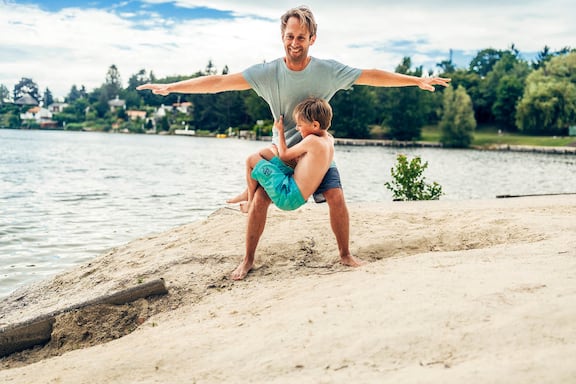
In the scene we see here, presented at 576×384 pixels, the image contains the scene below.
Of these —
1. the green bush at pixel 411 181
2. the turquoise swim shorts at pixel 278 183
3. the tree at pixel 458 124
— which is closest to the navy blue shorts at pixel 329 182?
the turquoise swim shorts at pixel 278 183

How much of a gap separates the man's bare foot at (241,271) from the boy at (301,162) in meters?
0.75

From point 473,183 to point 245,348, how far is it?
89.8ft

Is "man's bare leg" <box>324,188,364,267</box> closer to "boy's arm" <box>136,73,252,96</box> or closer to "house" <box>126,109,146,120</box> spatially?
"boy's arm" <box>136,73,252,96</box>

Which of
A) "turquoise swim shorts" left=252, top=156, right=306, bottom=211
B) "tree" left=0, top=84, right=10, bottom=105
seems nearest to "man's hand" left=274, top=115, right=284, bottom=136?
"turquoise swim shorts" left=252, top=156, right=306, bottom=211

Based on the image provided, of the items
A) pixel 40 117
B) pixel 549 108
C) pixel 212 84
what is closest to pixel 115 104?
pixel 40 117

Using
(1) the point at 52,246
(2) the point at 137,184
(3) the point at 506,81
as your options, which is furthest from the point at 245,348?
(3) the point at 506,81

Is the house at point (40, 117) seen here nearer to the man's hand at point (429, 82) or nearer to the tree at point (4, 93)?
the tree at point (4, 93)

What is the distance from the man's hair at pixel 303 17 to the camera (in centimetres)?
456

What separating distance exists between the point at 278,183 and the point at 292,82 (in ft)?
2.88

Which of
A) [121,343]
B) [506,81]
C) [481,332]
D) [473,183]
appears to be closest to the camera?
[481,332]

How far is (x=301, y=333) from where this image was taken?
3.05 metres

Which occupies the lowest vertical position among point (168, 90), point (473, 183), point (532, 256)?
Result: point (473, 183)

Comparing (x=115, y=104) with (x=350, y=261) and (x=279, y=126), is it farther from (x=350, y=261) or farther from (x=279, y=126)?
(x=350, y=261)

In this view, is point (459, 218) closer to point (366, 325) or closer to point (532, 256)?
point (532, 256)
